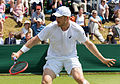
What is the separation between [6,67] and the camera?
9.62 meters

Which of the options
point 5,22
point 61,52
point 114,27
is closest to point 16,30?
point 5,22

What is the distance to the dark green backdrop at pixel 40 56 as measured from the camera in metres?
9.58

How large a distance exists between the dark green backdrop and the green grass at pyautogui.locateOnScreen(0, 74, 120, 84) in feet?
1.10

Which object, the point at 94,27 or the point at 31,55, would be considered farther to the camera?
the point at 94,27

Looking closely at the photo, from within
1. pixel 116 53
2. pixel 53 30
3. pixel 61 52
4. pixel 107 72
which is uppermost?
pixel 53 30

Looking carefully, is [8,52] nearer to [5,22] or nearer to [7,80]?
[7,80]

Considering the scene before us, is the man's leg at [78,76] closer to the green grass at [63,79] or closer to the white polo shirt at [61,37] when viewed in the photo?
the white polo shirt at [61,37]

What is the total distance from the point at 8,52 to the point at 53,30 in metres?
4.60

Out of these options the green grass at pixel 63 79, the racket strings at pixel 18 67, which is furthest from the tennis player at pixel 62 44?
the green grass at pixel 63 79

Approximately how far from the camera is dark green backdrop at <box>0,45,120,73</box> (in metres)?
9.58

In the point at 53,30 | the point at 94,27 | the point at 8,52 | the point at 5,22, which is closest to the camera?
the point at 53,30

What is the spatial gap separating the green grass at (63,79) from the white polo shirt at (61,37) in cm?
308

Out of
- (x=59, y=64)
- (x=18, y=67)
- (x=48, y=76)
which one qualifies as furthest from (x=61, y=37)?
(x=18, y=67)

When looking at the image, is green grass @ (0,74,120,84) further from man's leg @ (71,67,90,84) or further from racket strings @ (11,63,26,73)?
man's leg @ (71,67,90,84)
